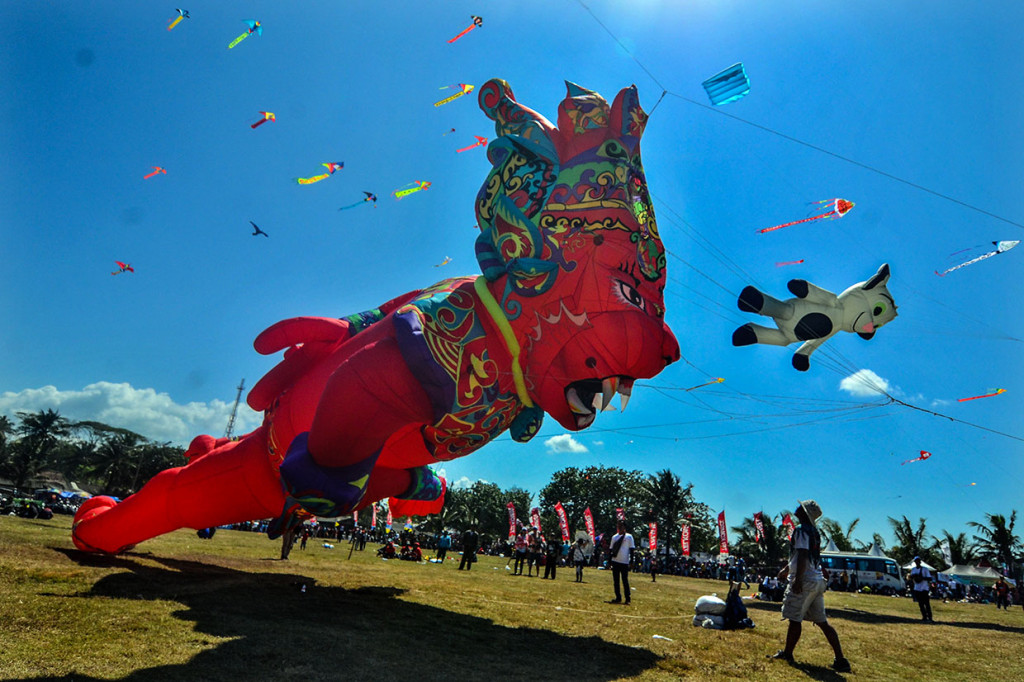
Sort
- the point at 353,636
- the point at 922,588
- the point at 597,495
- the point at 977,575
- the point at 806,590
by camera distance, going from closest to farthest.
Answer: the point at 353,636
the point at 806,590
the point at 922,588
the point at 977,575
the point at 597,495

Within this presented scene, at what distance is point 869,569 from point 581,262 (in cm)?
3813

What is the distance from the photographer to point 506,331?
6.80 metres

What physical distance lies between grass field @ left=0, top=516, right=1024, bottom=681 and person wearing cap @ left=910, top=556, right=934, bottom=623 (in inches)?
136

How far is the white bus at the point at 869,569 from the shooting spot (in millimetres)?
33781

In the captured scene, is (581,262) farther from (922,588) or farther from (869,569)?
(869,569)

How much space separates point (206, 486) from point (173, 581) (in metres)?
1.32

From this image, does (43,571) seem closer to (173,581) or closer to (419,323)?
(173,581)

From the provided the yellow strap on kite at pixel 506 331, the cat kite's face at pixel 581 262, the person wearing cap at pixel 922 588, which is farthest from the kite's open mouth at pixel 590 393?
the person wearing cap at pixel 922 588

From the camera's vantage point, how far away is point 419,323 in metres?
6.48

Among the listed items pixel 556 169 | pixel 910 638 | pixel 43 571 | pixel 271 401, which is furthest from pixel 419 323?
pixel 910 638

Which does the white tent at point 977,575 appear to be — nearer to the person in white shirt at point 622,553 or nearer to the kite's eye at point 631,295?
the person in white shirt at point 622,553

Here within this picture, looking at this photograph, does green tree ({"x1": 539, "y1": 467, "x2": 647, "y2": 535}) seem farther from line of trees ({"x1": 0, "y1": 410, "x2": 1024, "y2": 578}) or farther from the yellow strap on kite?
the yellow strap on kite

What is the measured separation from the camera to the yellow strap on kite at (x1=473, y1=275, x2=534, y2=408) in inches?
268

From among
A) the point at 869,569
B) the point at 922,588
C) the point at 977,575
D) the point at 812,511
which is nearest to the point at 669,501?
the point at 869,569
